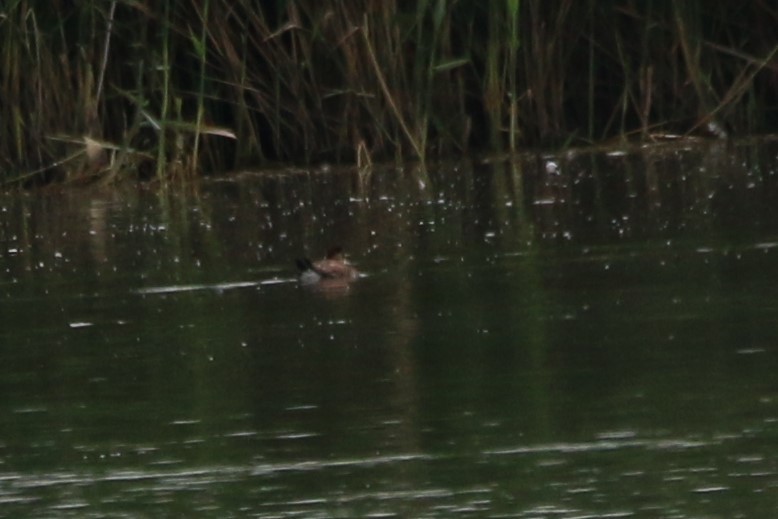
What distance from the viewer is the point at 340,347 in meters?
9.30

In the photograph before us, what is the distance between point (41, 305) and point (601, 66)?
815 centimetres

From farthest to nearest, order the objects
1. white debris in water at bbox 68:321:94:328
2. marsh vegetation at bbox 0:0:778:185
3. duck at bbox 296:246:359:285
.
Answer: marsh vegetation at bbox 0:0:778:185 → duck at bbox 296:246:359:285 → white debris in water at bbox 68:321:94:328

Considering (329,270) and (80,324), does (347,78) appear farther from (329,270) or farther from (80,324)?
(80,324)

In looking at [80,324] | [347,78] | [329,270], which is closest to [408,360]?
[80,324]

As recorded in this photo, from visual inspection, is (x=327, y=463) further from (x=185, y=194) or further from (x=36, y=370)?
(x=185, y=194)

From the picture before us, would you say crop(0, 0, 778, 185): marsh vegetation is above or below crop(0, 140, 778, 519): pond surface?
above

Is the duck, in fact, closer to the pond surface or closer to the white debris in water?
the pond surface

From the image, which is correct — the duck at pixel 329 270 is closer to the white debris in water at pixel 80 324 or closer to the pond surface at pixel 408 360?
the pond surface at pixel 408 360

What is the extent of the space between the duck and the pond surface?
0.34ft

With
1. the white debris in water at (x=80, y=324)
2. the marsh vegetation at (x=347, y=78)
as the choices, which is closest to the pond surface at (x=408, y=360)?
the white debris in water at (x=80, y=324)

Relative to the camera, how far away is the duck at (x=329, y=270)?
36.9 feet

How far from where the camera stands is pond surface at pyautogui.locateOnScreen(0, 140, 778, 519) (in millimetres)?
6699

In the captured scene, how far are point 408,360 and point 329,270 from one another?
2442mm

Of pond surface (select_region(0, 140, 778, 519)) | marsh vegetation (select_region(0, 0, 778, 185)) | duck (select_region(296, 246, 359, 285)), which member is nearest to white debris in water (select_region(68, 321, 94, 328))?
pond surface (select_region(0, 140, 778, 519))
